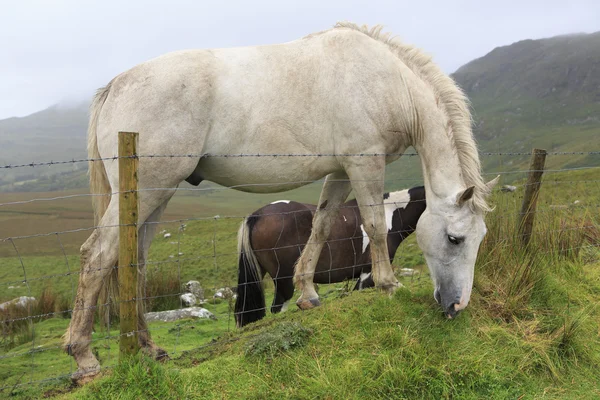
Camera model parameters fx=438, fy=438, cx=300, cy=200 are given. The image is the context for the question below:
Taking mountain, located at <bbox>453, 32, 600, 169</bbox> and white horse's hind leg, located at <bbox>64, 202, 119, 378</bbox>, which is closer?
white horse's hind leg, located at <bbox>64, 202, 119, 378</bbox>

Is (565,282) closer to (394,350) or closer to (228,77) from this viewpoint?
(394,350)

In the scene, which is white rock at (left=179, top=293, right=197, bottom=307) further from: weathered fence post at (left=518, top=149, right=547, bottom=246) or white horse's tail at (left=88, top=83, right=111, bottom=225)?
weathered fence post at (left=518, top=149, right=547, bottom=246)

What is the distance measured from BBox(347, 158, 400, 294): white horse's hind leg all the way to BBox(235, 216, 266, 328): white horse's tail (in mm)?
2372

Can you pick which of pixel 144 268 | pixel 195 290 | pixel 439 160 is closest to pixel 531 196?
pixel 439 160

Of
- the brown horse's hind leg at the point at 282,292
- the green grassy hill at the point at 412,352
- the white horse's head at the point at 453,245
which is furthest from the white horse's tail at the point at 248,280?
the white horse's head at the point at 453,245

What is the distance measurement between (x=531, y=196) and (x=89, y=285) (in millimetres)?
5108

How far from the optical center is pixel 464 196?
3.97 meters

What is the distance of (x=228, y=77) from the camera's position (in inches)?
159

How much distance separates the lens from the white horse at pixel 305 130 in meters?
3.84

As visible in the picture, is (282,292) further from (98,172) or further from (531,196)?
(531,196)

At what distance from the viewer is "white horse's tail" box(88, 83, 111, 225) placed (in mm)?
4098

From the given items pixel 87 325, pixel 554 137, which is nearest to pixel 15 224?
pixel 87 325

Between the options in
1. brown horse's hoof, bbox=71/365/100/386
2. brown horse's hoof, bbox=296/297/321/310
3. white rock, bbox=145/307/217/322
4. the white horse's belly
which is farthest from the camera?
white rock, bbox=145/307/217/322

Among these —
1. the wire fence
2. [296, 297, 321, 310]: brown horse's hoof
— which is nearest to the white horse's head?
the wire fence
